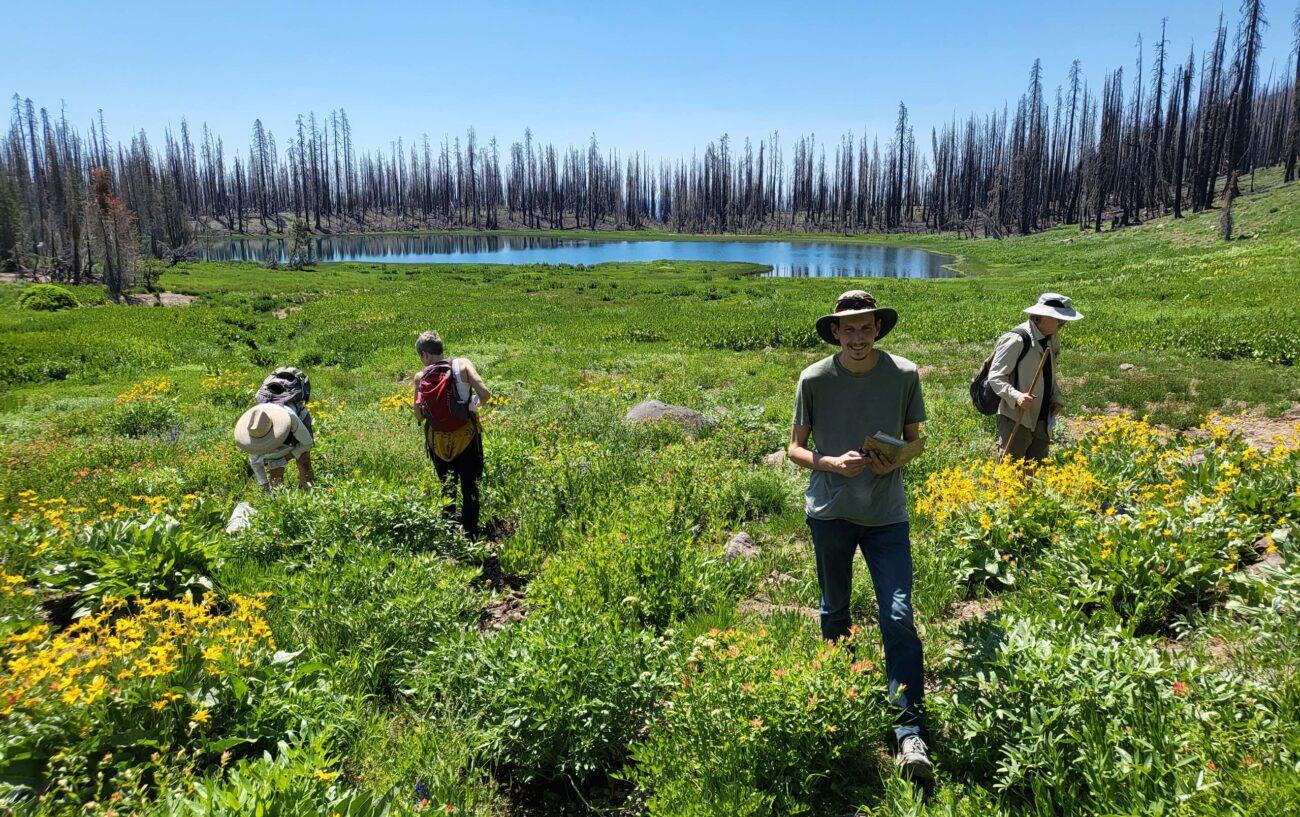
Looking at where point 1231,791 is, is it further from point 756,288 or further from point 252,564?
point 756,288

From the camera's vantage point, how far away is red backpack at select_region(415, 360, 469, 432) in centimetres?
680

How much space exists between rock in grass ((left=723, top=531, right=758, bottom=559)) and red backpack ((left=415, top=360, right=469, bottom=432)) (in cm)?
312

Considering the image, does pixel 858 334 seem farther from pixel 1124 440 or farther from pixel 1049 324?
pixel 1124 440

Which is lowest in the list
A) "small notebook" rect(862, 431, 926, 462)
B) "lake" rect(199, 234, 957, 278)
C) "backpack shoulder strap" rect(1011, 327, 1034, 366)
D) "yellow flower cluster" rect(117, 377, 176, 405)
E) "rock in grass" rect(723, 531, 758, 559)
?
"rock in grass" rect(723, 531, 758, 559)

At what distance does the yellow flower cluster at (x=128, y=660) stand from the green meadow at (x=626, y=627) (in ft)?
0.09

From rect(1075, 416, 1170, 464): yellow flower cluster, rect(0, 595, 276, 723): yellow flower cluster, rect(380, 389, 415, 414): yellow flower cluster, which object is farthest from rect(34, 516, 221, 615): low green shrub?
rect(1075, 416, 1170, 464): yellow flower cluster

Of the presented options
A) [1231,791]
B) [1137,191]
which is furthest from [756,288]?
[1137,191]

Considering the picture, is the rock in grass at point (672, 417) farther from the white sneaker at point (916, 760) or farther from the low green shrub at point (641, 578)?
the white sneaker at point (916, 760)

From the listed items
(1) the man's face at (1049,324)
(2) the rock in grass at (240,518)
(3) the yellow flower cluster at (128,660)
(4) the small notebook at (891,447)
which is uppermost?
(1) the man's face at (1049,324)

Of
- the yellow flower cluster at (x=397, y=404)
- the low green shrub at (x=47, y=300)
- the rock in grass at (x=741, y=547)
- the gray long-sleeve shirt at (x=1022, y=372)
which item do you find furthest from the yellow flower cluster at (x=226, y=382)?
the low green shrub at (x=47, y=300)

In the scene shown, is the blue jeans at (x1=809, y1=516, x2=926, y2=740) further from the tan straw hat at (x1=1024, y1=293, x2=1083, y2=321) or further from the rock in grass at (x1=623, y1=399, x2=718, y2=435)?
the rock in grass at (x1=623, y1=399, x2=718, y2=435)

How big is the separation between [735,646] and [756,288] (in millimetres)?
35103

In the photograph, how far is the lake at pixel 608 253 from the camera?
5841 centimetres

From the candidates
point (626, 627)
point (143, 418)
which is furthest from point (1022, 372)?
point (143, 418)
